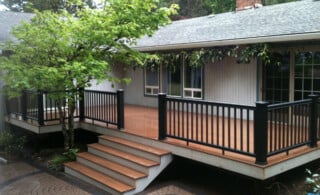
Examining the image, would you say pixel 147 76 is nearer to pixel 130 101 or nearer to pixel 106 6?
pixel 130 101

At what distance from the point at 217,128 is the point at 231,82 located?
11.7ft

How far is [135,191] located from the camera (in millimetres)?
5309

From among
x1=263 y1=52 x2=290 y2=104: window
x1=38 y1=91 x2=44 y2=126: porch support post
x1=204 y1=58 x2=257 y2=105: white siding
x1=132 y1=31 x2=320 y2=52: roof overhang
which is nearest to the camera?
x1=132 y1=31 x2=320 y2=52: roof overhang

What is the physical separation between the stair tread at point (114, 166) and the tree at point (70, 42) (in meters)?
1.31

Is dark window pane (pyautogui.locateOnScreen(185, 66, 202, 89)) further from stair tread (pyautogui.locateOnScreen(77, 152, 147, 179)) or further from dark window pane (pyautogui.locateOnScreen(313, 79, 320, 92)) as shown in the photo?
stair tread (pyautogui.locateOnScreen(77, 152, 147, 179))

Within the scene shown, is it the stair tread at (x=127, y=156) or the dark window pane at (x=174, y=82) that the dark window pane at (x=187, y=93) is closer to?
the dark window pane at (x=174, y=82)

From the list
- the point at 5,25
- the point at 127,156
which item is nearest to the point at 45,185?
the point at 127,156

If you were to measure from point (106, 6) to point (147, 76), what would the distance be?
454 cm

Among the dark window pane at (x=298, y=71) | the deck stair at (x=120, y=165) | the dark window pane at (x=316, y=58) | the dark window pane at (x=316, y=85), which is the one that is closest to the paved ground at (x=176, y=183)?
the deck stair at (x=120, y=165)

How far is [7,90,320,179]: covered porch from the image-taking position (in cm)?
452

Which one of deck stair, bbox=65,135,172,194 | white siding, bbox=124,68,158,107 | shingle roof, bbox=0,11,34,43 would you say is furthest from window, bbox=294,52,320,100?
shingle roof, bbox=0,11,34,43

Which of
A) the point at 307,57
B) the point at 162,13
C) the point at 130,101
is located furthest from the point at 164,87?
the point at 307,57

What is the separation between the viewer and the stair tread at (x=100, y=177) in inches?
209

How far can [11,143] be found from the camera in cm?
859
